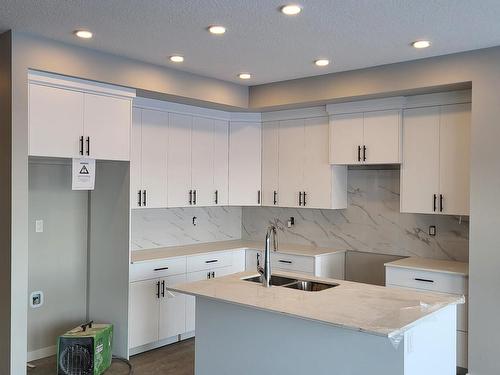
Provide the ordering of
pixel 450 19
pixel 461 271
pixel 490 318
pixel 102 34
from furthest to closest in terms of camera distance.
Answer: pixel 461 271, pixel 490 318, pixel 102 34, pixel 450 19

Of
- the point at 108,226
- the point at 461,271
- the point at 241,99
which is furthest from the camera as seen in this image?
the point at 241,99

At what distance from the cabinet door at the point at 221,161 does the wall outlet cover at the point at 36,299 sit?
6.46 ft

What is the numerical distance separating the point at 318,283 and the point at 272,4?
1.97 m

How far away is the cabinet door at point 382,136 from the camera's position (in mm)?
4480

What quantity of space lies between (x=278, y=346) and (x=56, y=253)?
8.16 ft

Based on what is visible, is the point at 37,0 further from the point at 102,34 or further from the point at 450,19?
the point at 450,19

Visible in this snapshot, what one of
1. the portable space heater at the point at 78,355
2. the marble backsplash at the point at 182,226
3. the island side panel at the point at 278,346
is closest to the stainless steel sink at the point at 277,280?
the island side panel at the point at 278,346

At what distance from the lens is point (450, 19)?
3055mm

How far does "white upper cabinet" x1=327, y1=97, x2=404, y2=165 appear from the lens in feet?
14.7

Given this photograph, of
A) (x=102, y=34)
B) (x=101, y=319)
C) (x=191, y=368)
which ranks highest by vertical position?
(x=102, y=34)

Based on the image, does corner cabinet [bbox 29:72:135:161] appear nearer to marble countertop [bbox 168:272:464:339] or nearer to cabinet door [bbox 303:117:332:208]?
marble countertop [bbox 168:272:464:339]

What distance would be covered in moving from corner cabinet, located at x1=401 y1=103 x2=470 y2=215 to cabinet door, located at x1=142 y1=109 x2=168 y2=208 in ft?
7.58

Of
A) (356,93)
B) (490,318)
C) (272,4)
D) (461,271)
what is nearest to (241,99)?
(356,93)

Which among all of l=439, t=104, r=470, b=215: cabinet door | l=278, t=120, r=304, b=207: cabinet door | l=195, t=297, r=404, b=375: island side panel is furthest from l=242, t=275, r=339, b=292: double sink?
l=278, t=120, r=304, b=207: cabinet door
